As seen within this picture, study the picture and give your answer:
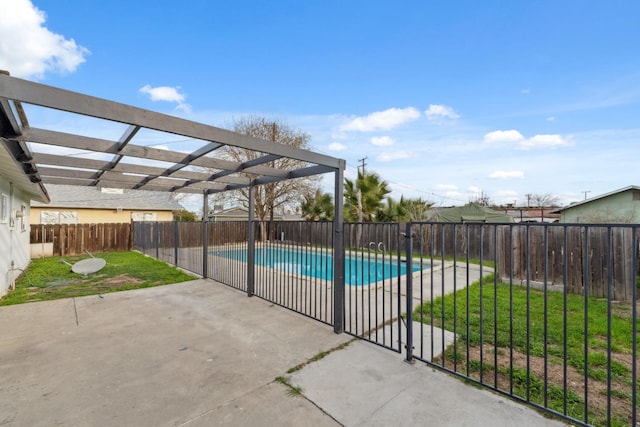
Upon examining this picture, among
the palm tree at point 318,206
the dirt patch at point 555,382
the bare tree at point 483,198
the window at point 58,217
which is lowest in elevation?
the dirt patch at point 555,382

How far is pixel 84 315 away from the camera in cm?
456

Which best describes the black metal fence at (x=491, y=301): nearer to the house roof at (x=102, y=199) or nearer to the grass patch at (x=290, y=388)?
the grass patch at (x=290, y=388)

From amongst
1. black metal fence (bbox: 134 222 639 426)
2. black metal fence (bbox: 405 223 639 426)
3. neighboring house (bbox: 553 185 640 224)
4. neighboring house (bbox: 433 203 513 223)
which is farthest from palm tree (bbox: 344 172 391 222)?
black metal fence (bbox: 405 223 639 426)

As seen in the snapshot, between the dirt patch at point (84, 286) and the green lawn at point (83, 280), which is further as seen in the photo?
the dirt patch at point (84, 286)

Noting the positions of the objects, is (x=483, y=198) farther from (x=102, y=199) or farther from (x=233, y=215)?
(x=102, y=199)

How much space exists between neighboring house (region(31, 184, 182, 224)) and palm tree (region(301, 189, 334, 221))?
28.7ft

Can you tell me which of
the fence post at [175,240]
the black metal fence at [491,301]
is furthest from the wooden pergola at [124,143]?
the fence post at [175,240]

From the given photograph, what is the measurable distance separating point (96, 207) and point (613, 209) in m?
24.4

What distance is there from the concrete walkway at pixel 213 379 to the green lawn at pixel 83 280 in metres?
1.68

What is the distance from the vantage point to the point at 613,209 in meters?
11.2

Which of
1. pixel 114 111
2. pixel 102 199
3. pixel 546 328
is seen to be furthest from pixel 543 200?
pixel 102 199

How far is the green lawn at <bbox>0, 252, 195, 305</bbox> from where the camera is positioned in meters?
5.93

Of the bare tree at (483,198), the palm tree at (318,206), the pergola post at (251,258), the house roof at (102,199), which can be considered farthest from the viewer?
the bare tree at (483,198)

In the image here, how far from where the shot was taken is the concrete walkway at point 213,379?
221 centimetres
